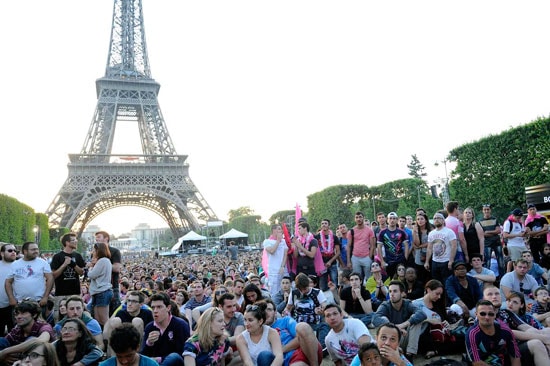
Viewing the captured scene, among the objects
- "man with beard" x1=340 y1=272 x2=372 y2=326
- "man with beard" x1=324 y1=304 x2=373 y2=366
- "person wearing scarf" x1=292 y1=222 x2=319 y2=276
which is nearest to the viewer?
"man with beard" x1=324 y1=304 x2=373 y2=366

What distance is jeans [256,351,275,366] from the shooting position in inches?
176

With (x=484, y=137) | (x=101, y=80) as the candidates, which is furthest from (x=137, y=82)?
(x=484, y=137)

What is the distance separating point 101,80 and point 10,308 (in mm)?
41653

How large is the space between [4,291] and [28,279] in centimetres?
41

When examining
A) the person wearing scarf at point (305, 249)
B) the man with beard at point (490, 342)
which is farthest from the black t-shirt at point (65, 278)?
the man with beard at point (490, 342)

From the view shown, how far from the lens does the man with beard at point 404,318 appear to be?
525 centimetres

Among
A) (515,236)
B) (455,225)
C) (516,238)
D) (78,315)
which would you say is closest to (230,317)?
(78,315)

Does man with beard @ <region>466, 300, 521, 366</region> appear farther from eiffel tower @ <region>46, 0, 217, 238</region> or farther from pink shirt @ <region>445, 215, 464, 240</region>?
eiffel tower @ <region>46, 0, 217, 238</region>

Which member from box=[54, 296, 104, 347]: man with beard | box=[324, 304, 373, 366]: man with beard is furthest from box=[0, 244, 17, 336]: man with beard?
box=[324, 304, 373, 366]: man with beard

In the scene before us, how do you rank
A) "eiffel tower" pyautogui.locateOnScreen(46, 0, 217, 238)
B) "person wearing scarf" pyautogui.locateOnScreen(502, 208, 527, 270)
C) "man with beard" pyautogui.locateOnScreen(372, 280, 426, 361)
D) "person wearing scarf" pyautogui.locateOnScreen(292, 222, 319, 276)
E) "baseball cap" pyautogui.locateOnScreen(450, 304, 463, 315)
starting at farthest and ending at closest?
"eiffel tower" pyautogui.locateOnScreen(46, 0, 217, 238)
"person wearing scarf" pyautogui.locateOnScreen(502, 208, 527, 270)
"person wearing scarf" pyautogui.locateOnScreen(292, 222, 319, 276)
"baseball cap" pyautogui.locateOnScreen(450, 304, 463, 315)
"man with beard" pyautogui.locateOnScreen(372, 280, 426, 361)

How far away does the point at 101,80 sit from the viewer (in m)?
44.2

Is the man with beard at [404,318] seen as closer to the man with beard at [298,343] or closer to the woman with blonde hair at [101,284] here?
the man with beard at [298,343]

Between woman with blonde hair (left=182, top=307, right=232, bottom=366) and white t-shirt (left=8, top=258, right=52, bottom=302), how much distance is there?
10.7 ft

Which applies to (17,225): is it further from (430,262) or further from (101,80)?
(430,262)
